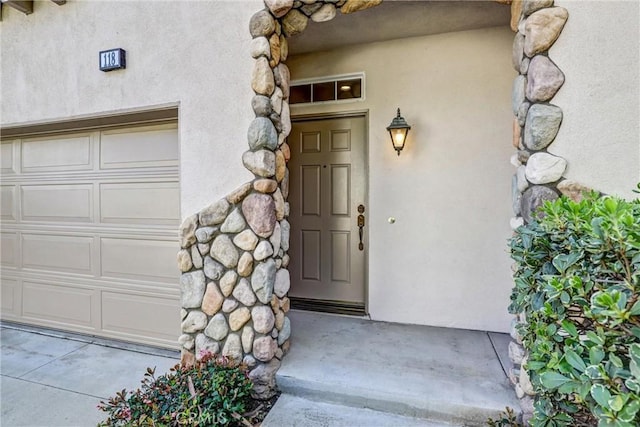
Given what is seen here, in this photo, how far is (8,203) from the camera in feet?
12.7

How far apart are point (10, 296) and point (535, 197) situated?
5.30 metres

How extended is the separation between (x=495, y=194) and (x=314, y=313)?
2186 millimetres

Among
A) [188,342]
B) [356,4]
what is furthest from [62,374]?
[356,4]

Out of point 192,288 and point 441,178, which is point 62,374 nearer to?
point 192,288

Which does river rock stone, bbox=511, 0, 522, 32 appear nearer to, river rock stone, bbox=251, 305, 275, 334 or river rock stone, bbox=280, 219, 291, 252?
river rock stone, bbox=280, 219, 291, 252

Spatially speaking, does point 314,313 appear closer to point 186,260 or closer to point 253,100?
point 186,260

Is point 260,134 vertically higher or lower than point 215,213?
higher

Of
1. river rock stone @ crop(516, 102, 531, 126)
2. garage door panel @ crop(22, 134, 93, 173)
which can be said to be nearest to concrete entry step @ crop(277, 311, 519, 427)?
river rock stone @ crop(516, 102, 531, 126)

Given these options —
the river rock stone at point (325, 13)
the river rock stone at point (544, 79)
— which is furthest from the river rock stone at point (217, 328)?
the river rock stone at point (544, 79)

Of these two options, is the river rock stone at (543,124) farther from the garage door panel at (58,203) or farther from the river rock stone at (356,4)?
the garage door panel at (58,203)

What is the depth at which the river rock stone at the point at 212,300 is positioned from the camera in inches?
97.0

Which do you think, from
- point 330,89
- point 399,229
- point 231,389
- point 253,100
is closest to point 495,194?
point 399,229

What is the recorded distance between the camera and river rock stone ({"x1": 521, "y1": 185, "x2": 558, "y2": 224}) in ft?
6.19

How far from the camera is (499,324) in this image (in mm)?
3111
